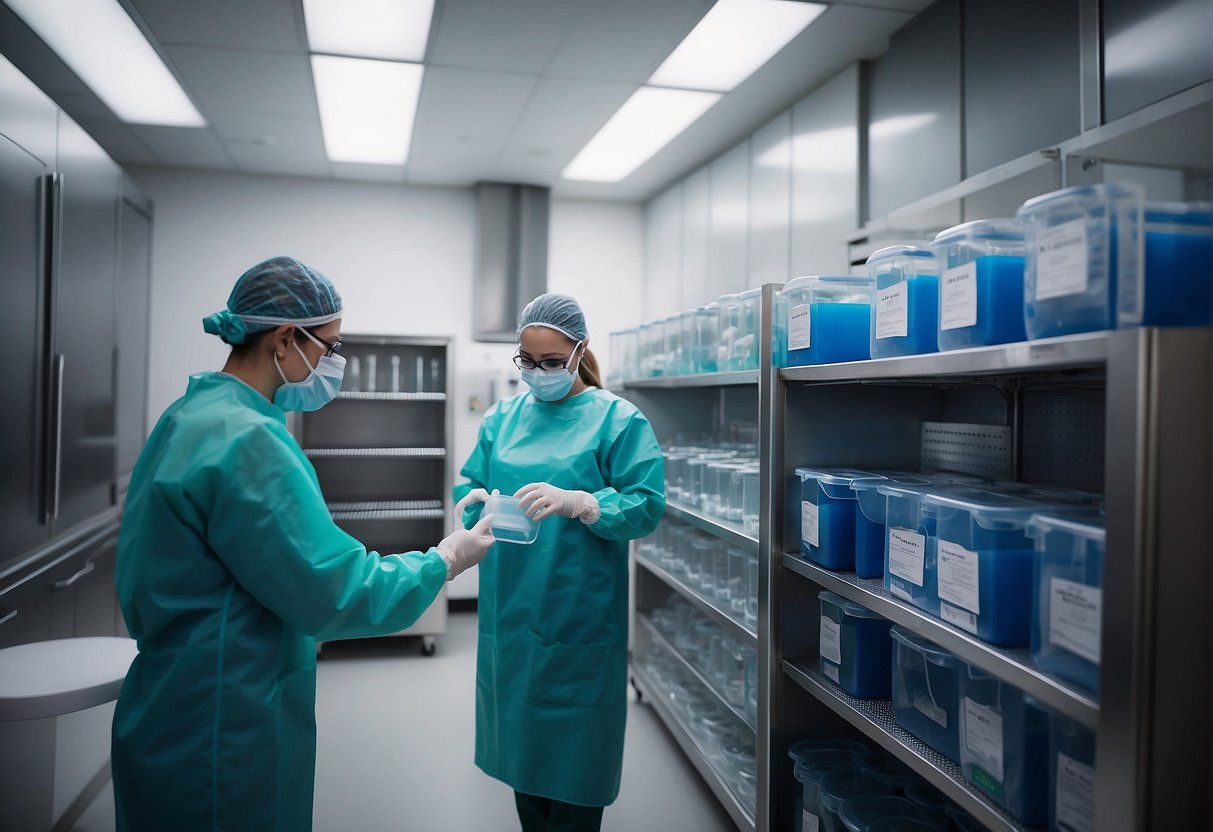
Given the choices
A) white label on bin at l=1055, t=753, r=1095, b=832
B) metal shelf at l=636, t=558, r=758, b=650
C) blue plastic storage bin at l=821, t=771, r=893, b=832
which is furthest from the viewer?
metal shelf at l=636, t=558, r=758, b=650

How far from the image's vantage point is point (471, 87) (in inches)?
140

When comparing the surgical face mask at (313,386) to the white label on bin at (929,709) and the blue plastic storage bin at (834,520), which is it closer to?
the blue plastic storage bin at (834,520)

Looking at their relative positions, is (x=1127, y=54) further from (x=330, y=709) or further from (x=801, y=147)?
(x=330, y=709)

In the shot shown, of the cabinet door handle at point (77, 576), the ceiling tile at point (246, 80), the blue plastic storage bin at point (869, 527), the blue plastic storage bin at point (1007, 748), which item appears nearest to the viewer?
the blue plastic storage bin at point (1007, 748)

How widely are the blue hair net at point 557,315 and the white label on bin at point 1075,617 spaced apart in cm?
151

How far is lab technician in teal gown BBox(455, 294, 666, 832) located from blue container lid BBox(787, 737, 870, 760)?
511mm

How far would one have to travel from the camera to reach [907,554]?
1.69m

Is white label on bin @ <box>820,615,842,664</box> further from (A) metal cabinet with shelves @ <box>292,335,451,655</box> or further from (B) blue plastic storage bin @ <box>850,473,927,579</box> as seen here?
(A) metal cabinet with shelves @ <box>292,335,451,655</box>

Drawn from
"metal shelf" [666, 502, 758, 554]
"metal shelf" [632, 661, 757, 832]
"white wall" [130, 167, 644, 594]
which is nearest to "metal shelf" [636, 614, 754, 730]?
"metal shelf" [632, 661, 757, 832]

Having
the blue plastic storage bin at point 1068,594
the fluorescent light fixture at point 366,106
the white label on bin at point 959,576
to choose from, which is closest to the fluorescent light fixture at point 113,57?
the fluorescent light fixture at point 366,106

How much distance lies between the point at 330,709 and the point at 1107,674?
356cm

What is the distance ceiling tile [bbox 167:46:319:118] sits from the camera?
10.6ft

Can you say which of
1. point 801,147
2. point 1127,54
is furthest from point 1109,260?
point 801,147

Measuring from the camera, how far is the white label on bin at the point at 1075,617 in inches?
46.6
